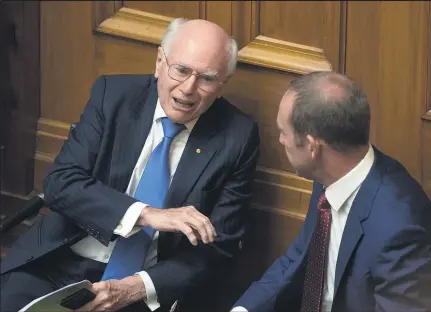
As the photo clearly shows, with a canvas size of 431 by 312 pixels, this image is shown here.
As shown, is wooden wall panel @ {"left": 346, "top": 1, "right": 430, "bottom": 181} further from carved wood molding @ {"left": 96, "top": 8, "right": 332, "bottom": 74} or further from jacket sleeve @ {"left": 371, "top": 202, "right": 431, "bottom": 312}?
jacket sleeve @ {"left": 371, "top": 202, "right": 431, "bottom": 312}

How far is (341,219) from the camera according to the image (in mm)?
1916

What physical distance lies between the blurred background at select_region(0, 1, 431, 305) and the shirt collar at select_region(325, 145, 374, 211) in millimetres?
380

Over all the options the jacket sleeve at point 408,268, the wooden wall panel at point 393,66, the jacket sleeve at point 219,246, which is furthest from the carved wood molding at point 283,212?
the jacket sleeve at point 408,268

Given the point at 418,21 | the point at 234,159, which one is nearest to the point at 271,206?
the point at 234,159

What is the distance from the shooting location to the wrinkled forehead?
2.10m

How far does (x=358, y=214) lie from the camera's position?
1.83 metres

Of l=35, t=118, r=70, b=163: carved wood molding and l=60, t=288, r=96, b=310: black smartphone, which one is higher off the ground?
l=35, t=118, r=70, b=163: carved wood molding

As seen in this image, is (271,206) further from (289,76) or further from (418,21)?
(418,21)

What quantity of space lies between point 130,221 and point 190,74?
38cm

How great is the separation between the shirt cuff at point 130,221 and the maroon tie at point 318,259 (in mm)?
413

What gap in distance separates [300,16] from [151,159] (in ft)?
1.77

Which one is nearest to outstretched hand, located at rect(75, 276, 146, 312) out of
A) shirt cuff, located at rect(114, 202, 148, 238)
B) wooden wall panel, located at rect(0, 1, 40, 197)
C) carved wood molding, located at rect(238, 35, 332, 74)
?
shirt cuff, located at rect(114, 202, 148, 238)

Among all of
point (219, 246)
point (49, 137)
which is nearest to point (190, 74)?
point (219, 246)

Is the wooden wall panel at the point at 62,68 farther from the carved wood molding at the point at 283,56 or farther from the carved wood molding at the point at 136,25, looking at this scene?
the carved wood molding at the point at 283,56
